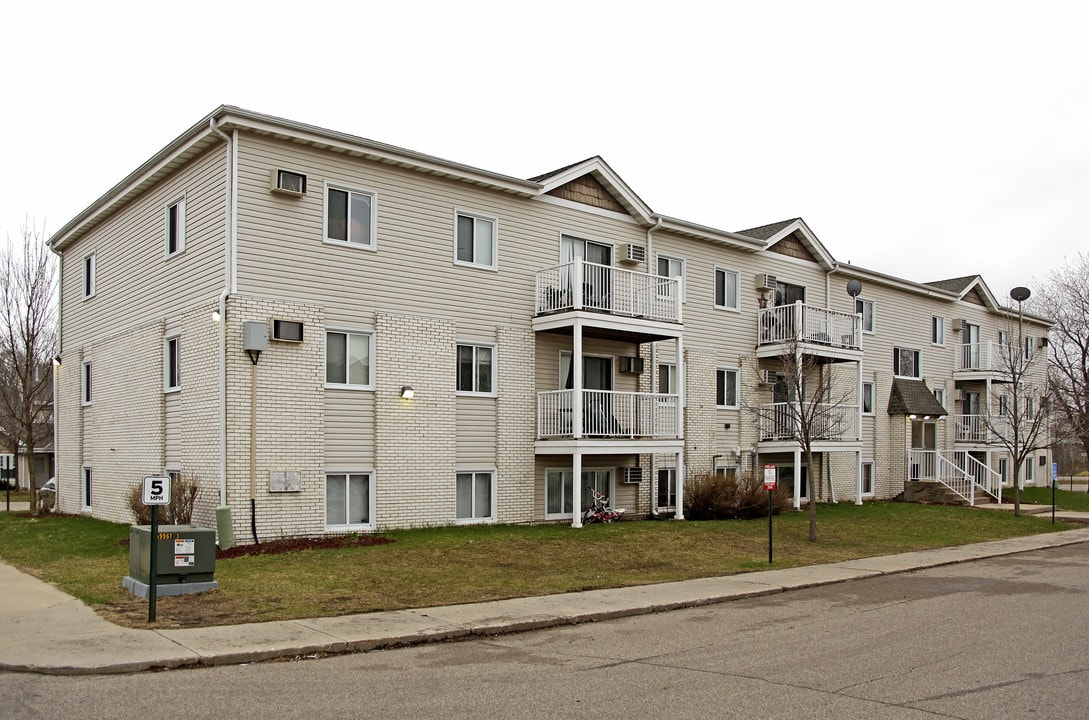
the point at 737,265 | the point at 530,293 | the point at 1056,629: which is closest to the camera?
the point at 1056,629

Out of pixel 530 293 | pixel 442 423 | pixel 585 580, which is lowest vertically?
pixel 585 580

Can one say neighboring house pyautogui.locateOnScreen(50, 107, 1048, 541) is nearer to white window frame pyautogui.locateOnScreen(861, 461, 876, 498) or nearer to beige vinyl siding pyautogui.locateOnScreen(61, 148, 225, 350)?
beige vinyl siding pyautogui.locateOnScreen(61, 148, 225, 350)

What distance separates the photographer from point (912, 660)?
9.01 m

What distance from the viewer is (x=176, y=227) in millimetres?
20156

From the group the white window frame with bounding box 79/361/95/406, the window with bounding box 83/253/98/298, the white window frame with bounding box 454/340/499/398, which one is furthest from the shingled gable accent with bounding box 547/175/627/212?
the white window frame with bounding box 79/361/95/406

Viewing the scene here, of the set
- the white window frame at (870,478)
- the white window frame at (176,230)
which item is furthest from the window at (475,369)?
the white window frame at (870,478)

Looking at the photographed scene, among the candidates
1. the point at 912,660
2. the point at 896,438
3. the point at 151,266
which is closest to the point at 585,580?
the point at 912,660

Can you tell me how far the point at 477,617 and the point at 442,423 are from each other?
9259 millimetres

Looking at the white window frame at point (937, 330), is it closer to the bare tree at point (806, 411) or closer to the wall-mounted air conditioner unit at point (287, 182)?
the bare tree at point (806, 411)

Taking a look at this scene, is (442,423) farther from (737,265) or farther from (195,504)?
(737,265)

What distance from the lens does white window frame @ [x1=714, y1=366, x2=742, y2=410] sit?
2728cm

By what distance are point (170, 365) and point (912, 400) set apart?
25.3 metres

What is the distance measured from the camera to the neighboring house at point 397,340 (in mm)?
17781

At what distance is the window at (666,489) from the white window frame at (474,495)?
5.85 metres
